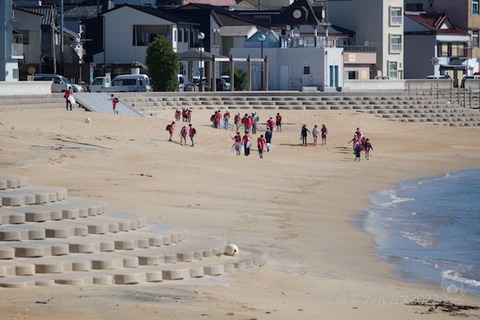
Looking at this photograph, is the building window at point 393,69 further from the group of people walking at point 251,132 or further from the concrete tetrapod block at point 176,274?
the concrete tetrapod block at point 176,274

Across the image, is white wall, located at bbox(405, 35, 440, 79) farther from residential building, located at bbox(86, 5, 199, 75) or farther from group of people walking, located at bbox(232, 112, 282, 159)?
group of people walking, located at bbox(232, 112, 282, 159)

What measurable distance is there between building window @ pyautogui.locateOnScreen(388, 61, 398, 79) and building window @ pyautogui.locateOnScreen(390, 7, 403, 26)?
2809 mm

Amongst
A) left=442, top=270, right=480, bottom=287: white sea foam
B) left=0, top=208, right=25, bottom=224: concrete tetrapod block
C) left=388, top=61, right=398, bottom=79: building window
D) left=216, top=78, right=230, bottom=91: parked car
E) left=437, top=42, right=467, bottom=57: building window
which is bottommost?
left=442, top=270, right=480, bottom=287: white sea foam

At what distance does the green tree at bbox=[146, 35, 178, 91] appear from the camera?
71688 mm

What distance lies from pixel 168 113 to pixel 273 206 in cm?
2623

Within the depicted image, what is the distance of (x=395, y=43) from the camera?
90.6 meters

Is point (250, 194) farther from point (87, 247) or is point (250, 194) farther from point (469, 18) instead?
point (469, 18)

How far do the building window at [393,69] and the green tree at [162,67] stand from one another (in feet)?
75.5

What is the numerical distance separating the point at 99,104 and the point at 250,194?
2282cm

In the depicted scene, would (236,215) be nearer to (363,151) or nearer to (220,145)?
(220,145)

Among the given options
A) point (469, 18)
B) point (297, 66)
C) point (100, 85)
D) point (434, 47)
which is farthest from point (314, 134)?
point (469, 18)

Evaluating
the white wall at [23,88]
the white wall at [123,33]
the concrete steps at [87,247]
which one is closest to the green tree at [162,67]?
the white wall at [123,33]

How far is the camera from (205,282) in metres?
21.4

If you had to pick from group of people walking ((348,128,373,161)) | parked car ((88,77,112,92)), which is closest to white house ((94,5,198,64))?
parked car ((88,77,112,92))
